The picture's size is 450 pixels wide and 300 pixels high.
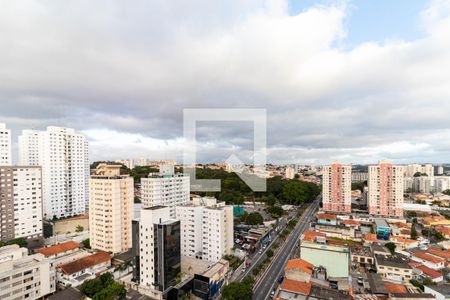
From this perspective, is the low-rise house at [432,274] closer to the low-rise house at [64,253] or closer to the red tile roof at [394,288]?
the red tile roof at [394,288]

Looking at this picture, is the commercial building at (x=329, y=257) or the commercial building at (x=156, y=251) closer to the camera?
the commercial building at (x=156, y=251)

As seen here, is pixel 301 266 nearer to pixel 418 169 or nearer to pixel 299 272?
pixel 299 272

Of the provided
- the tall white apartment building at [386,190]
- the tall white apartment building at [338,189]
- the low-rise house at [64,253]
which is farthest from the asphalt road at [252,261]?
the tall white apartment building at [386,190]

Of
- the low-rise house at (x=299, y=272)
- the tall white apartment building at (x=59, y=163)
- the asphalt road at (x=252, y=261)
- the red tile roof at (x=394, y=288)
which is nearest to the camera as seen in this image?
the red tile roof at (x=394, y=288)

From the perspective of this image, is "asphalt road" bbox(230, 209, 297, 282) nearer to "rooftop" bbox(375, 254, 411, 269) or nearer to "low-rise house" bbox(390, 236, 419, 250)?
"rooftop" bbox(375, 254, 411, 269)

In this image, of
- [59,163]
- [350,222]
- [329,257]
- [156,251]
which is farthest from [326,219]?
[59,163]

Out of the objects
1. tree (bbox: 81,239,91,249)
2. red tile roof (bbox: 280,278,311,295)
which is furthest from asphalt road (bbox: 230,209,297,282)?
tree (bbox: 81,239,91,249)
